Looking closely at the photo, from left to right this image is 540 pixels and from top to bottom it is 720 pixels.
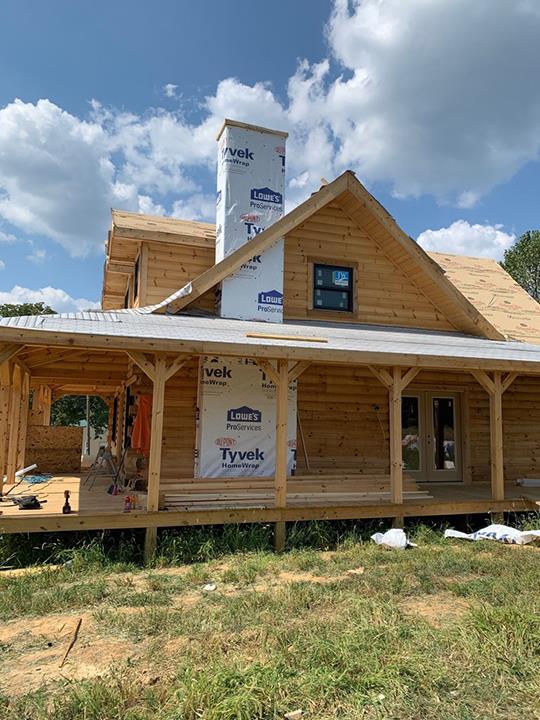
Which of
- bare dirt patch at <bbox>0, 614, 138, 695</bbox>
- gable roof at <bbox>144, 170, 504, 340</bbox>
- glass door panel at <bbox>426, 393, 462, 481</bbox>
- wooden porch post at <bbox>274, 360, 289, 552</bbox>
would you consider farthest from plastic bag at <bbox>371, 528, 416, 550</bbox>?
gable roof at <bbox>144, 170, 504, 340</bbox>

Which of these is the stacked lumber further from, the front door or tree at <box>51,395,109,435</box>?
tree at <box>51,395,109,435</box>

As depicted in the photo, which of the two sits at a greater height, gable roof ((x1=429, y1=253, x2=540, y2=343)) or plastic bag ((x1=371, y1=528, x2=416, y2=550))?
gable roof ((x1=429, y1=253, x2=540, y2=343))

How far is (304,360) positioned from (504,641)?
4.79 metres

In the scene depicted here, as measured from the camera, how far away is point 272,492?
30.4 ft

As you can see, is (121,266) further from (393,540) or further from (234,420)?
(393,540)

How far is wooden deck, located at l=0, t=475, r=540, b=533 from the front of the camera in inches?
291

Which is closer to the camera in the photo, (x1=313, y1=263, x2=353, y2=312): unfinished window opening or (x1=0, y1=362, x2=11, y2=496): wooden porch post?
(x1=0, y1=362, x2=11, y2=496): wooden porch post

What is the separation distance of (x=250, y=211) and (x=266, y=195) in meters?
0.54

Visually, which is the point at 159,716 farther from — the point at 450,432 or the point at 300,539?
the point at 450,432

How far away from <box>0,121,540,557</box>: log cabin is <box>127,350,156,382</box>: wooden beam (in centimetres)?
2

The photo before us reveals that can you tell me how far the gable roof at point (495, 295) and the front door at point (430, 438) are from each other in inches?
98.2

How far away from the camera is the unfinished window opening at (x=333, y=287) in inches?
460

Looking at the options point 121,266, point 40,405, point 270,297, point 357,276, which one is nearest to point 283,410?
point 270,297

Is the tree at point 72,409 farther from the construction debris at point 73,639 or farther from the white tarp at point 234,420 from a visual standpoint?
the construction debris at point 73,639
